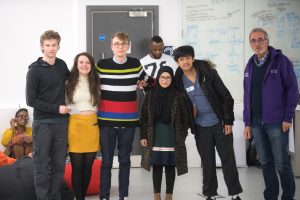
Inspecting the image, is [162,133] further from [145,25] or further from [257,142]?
[145,25]

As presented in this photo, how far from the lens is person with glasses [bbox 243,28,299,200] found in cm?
390

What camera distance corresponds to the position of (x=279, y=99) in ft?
12.9

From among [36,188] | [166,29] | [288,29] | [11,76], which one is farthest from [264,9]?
[36,188]

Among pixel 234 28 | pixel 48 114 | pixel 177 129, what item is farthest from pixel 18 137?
pixel 234 28

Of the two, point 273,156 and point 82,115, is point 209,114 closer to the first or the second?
point 273,156

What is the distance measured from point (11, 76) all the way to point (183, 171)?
11.6 ft

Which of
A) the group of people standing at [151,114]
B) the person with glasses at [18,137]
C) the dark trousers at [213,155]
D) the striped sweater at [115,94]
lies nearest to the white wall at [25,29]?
Result: the person with glasses at [18,137]

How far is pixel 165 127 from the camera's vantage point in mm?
4172

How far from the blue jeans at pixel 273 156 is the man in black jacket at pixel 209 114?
246mm

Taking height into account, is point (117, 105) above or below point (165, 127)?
above

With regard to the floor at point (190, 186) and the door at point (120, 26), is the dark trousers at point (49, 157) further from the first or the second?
the door at point (120, 26)

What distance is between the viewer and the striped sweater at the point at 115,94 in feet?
13.2

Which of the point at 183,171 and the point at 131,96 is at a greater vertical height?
the point at 131,96

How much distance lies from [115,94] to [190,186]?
182 centimetres
